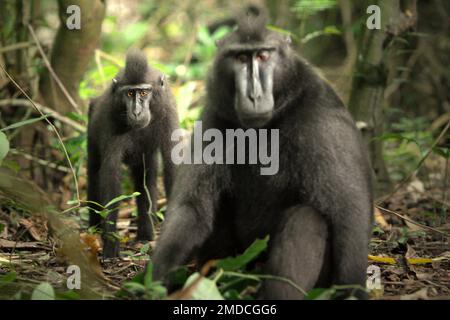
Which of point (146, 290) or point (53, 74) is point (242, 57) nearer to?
point (146, 290)

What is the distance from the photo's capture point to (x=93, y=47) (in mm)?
7133

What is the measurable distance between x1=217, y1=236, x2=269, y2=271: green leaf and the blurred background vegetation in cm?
106

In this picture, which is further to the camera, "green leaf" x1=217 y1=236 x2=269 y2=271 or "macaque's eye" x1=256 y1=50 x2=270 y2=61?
"macaque's eye" x1=256 y1=50 x2=270 y2=61

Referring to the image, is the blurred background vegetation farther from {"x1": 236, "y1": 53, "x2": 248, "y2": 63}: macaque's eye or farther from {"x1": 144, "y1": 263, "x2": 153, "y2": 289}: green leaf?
{"x1": 144, "y1": 263, "x2": 153, "y2": 289}: green leaf

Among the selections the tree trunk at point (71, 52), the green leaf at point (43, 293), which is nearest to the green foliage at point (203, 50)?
the tree trunk at point (71, 52)

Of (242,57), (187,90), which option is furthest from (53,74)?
(242,57)

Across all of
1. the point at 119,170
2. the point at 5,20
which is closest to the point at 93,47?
the point at 5,20

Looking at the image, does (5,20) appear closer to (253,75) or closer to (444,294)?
(253,75)

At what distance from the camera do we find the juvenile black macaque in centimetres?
627

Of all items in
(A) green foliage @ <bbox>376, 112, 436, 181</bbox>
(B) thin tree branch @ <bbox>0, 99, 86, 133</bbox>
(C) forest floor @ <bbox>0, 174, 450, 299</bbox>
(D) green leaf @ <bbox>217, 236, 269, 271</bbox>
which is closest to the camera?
(D) green leaf @ <bbox>217, 236, 269, 271</bbox>

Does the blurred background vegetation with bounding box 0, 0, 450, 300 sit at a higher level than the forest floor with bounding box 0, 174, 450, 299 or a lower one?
higher

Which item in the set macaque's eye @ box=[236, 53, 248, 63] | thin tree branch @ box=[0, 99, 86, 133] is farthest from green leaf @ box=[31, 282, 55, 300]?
thin tree branch @ box=[0, 99, 86, 133]

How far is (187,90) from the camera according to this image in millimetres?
7793
